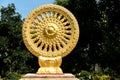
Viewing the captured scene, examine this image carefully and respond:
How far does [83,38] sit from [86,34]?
1.69 ft

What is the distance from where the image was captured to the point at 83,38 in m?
36.1

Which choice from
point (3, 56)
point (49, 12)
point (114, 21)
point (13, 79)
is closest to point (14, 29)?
point (3, 56)

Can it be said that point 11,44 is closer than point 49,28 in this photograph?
No

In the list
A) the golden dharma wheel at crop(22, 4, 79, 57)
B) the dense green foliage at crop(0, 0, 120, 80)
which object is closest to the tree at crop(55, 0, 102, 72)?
the dense green foliage at crop(0, 0, 120, 80)

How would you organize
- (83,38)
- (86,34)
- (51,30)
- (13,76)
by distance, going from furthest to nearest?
1. (83,38)
2. (86,34)
3. (13,76)
4. (51,30)

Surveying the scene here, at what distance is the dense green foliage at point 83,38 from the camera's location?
33.9m

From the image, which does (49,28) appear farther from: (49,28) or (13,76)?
(13,76)

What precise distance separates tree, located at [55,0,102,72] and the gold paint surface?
15126 mm

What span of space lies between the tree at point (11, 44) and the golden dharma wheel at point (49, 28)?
15496mm

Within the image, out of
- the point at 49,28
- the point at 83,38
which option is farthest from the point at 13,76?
the point at 49,28

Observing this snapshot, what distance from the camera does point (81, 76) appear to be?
100.0 feet

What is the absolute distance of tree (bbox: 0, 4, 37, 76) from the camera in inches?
1409

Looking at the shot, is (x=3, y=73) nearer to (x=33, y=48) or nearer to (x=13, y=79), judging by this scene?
(x=13, y=79)

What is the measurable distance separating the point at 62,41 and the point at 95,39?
52.9 feet
